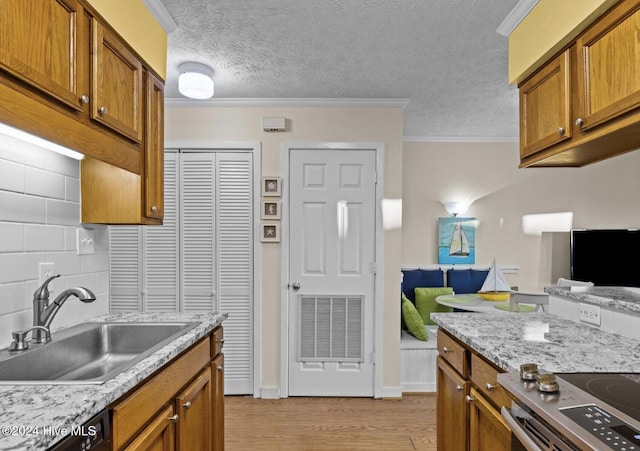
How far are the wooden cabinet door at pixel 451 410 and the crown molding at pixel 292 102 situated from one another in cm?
219

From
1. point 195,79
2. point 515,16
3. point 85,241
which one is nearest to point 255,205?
point 195,79

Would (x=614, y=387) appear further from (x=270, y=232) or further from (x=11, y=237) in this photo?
(x=270, y=232)

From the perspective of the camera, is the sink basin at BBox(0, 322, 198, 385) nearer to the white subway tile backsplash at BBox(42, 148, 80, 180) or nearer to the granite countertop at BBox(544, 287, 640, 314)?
the white subway tile backsplash at BBox(42, 148, 80, 180)

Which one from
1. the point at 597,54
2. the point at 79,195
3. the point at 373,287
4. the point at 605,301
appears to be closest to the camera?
the point at 597,54

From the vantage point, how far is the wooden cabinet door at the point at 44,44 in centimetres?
104

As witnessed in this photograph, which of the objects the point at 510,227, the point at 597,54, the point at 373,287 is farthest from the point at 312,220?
the point at 510,227

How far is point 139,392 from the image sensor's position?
119 centimetres

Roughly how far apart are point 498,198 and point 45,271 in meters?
4.47

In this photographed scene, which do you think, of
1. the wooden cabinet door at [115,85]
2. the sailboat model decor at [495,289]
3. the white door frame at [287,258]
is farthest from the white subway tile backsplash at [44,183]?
the sailboat model decor at [495,289]

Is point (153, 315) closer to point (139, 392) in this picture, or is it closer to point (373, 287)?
point (139, 392)

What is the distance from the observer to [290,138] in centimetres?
339

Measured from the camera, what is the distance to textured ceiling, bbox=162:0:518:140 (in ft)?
6.69

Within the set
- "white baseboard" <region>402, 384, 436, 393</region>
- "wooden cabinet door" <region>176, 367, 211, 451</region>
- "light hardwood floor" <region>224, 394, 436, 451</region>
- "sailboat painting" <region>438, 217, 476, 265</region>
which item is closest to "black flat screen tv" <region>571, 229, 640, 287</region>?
"sailboat painting" <region>438, 217, 476, 265</region>

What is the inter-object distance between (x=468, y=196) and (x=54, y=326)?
4214mm
